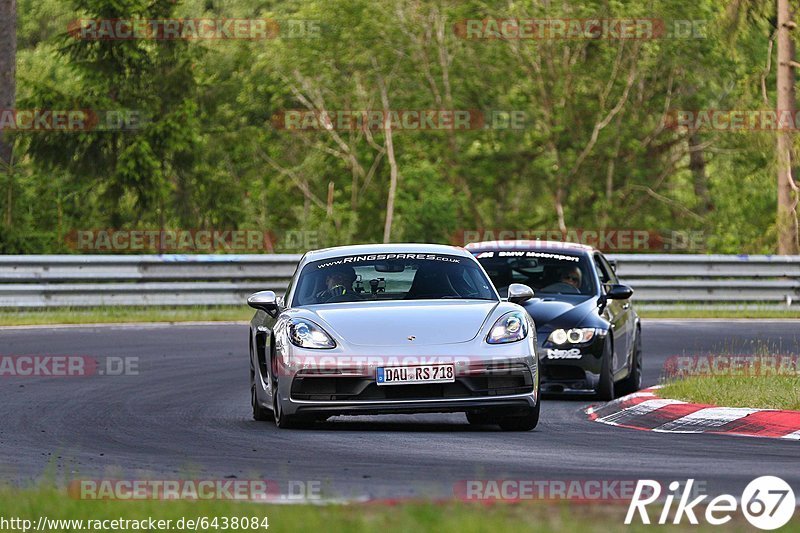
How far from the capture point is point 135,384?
1608cm

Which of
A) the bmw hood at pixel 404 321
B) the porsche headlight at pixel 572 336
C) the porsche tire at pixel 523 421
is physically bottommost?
the porsche tire at pixel 523 421

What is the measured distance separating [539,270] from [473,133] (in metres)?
28.3

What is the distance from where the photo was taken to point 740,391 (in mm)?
13648

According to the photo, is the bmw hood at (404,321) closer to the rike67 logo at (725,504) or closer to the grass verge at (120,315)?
the rike67 logo at (725,504)

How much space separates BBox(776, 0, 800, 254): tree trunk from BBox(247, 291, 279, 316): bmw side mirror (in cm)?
2183

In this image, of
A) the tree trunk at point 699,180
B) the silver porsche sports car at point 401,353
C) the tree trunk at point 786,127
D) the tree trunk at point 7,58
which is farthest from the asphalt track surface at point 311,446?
the tree trunk at point 699,180

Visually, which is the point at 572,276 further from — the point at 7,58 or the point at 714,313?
the point at 7,58

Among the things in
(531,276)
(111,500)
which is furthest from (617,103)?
(111,500)

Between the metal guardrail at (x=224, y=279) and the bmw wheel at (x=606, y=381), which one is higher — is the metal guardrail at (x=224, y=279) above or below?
below

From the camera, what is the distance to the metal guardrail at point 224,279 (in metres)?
24.5

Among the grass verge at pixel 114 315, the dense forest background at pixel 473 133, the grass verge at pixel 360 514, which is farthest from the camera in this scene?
the dense forest background at pixel 473 133

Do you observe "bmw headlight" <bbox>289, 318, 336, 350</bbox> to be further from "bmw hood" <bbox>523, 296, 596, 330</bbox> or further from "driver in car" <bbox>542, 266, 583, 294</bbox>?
"driver in car" <bbox>542, 266, 583, 294</bbox>

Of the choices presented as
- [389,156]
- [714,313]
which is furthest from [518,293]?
[389,156]

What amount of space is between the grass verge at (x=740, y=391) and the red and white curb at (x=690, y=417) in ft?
0.56
